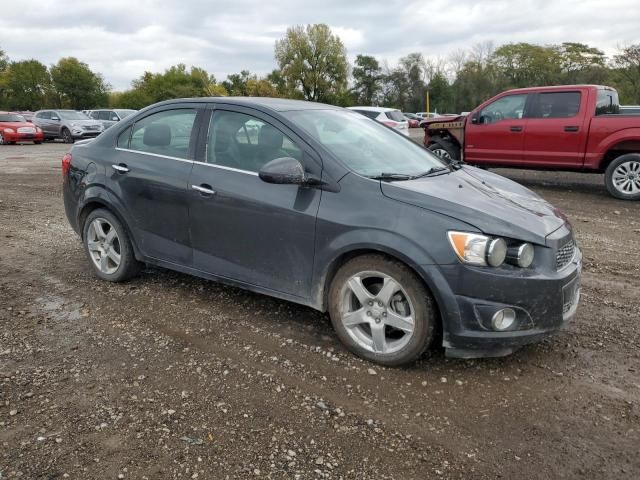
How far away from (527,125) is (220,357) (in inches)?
322

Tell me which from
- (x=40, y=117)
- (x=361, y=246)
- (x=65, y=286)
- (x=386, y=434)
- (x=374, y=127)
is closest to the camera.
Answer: (x=386, y=434)

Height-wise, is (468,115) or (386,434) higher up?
(468,115)

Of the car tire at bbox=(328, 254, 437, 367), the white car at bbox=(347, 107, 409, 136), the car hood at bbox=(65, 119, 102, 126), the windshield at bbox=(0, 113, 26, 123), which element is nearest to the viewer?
the car tire at bbox=(328, 254, 437, 367)

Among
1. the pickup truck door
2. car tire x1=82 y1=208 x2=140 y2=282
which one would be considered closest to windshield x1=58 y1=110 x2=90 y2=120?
the pickup truck door

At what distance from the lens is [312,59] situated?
76.3 metres

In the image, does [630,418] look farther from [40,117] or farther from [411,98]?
[411,98]

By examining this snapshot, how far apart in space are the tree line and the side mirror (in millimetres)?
64934

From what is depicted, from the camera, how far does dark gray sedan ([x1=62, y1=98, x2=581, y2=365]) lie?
2994 mm

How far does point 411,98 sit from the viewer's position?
77562mm

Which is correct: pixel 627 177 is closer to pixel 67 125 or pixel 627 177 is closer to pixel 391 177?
pixel 391 177

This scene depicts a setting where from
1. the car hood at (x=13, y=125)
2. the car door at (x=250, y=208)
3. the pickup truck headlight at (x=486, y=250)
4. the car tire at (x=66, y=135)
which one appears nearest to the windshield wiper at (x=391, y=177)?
Answer: the car door at (x=250, y=208)

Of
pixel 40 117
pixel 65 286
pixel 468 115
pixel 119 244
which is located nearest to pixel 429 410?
pixel 119 244

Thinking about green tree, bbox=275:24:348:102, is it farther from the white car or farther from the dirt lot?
the dirt lot

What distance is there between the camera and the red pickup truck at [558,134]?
28.3 feet
